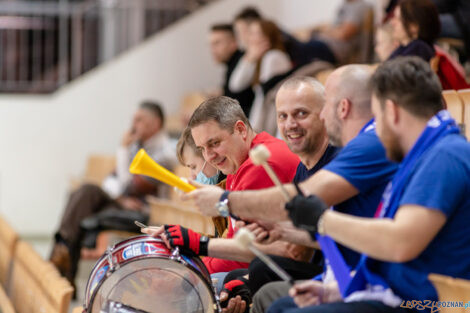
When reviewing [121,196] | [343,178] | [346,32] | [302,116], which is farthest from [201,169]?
[346,32]

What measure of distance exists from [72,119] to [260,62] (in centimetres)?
372

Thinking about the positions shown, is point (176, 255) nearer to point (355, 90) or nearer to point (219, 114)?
point (219, 114)

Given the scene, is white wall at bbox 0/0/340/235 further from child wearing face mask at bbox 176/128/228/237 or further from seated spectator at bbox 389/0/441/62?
child wearing face mask at bbox 176/128/228/237

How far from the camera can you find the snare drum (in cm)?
251

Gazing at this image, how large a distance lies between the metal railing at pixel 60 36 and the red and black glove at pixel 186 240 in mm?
6832

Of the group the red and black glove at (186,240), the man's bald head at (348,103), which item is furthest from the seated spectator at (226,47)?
the man's bald head at (348,103)

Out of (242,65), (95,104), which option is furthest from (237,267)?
(95,104)

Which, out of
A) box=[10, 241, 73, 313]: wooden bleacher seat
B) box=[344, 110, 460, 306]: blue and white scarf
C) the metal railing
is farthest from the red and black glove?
the metal railing

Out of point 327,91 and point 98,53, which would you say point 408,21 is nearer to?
point 327,91

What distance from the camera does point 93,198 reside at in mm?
6160

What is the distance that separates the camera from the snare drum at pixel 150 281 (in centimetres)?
251

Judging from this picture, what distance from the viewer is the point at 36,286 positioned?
14.0ft

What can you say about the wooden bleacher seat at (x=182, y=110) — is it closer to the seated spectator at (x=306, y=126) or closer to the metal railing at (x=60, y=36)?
the metal railing at (x=60, y=36)

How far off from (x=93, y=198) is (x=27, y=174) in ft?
9.87
